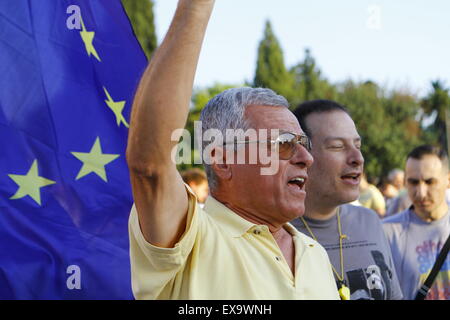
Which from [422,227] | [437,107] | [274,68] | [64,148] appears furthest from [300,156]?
[437,107]

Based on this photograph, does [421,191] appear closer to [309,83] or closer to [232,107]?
[232,107]

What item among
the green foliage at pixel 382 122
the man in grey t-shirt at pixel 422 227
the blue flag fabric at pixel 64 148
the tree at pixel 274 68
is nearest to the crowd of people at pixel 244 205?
the blue flag fabric at pixel 64 148

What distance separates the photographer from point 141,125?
1.71m

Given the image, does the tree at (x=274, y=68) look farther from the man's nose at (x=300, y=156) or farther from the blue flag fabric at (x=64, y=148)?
the man's nose at (x=300, y=156)

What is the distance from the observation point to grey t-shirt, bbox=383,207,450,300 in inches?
169

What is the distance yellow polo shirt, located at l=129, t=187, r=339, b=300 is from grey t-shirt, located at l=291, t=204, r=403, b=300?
106 cm

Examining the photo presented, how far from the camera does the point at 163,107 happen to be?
1.70 m

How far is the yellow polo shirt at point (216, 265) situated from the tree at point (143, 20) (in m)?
31.8

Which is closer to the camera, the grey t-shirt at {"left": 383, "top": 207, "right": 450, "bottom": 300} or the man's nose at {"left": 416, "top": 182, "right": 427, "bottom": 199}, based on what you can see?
the grey t-shirt at {"left": 383, "top": 207, "right": 450, "bottom": 300}

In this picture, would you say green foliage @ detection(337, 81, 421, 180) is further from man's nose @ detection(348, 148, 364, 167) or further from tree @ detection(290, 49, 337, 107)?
man's nose @ detection(348, 148, 364, 167)

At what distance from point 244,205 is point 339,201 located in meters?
1.28

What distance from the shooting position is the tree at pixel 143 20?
33816mm

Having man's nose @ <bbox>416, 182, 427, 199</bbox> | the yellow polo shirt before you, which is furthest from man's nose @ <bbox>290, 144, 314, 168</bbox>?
man's nose @ <bbox>416, 182, 427, 199</bbox>
